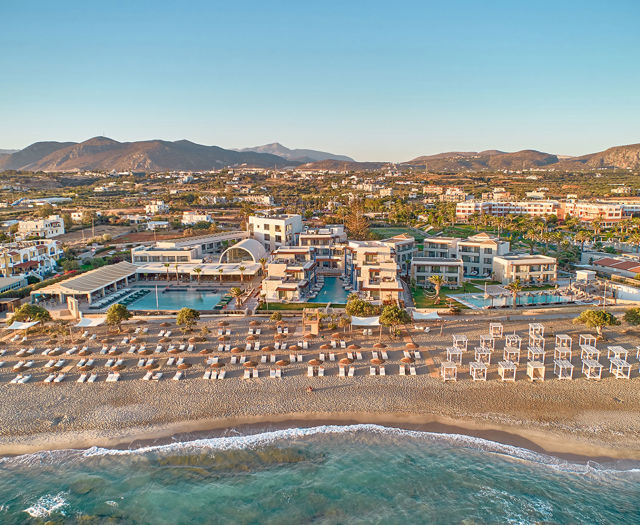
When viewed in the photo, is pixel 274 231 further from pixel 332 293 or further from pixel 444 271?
pixel 444 271

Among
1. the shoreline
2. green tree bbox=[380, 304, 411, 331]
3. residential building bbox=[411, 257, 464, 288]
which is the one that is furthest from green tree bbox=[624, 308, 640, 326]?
residential building bbox=[411, 257, 464, 288]

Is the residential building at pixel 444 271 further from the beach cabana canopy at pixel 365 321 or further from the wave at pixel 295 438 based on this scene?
the wave at pixel 295 438

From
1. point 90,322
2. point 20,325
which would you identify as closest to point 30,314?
point 20,325

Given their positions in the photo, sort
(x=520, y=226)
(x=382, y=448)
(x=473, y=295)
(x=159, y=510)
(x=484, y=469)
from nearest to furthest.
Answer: (x=159, y=510) < (x=484, y=469) < (x=382, y=448) < (x=473, y=295) < (x=520, y=226)

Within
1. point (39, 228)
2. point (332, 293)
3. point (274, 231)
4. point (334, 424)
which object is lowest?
point (334, 424)

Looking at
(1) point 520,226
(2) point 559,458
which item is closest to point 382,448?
(2) point 559,458

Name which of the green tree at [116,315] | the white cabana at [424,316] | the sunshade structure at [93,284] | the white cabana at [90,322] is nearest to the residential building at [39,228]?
the sunshade structure at [93,284]

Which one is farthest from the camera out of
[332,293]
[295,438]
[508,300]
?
[332,293]

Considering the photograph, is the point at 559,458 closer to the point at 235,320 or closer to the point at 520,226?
the point at 235,320
